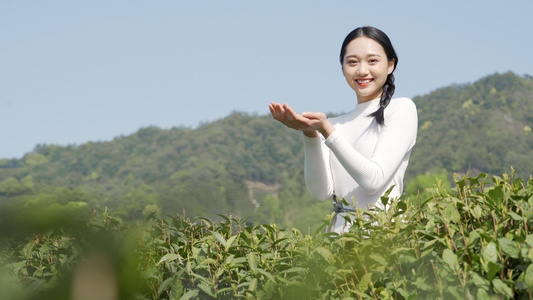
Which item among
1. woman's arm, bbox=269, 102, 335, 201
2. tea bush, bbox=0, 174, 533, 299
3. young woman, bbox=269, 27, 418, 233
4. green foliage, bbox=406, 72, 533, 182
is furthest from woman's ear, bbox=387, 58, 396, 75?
green foliage, bbox=406, 72, 533, 182

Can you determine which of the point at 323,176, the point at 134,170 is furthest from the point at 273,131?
the point at 323,176

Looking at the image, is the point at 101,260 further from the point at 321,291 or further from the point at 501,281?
the point at 501,281

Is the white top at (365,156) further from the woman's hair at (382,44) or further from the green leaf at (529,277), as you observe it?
the green leaf at (529,277)

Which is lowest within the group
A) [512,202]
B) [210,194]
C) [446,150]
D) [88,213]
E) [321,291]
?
[446,150]

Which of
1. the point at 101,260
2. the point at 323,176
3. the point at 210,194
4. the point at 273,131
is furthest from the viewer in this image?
the point at 273,131

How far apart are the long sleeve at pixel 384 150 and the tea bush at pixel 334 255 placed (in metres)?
0.31

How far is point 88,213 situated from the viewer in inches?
62.7

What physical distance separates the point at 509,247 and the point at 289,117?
103 centimetres

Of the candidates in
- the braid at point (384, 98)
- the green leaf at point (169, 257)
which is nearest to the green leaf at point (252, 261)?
the green leaf at point (169, 257)

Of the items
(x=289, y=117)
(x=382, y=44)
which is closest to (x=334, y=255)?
(x=289, y=117)

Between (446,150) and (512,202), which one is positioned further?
(446,150)

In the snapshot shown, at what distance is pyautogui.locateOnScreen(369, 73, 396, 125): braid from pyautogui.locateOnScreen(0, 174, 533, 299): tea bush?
0.61m

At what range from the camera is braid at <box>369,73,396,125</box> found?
2.70 metres

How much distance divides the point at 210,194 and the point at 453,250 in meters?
0.98
